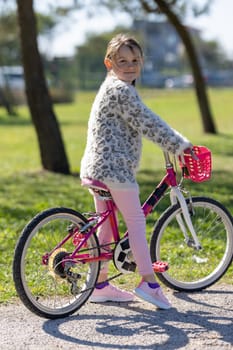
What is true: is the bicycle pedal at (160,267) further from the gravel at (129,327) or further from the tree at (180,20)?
the tree at (180,20)

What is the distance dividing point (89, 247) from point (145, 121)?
92cm

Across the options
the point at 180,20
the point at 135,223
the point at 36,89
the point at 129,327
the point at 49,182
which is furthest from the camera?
the point at 180,20

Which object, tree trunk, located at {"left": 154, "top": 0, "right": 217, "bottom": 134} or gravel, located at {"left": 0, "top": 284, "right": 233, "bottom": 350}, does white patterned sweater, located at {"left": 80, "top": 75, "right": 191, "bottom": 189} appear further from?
tree trunk, located at {"left": 154, "top": 0, "right": 217, "bottom": 134}

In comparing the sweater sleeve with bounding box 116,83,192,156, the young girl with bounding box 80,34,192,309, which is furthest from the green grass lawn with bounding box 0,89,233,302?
the sweater sleeve with bounding box 116,83,192,156

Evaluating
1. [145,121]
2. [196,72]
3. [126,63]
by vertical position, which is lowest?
[196,72]

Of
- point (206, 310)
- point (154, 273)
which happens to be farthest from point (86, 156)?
point (206, 310)

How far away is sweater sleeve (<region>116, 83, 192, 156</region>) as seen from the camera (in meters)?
5.01

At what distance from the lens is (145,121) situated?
5.02 metres

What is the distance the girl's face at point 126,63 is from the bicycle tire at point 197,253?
102 centimetres

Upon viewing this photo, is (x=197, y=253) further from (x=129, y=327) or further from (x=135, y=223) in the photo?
(x=129, y=327)

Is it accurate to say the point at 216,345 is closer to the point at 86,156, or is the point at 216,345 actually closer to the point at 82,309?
the point at 82,309

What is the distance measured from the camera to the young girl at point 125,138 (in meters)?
5.02

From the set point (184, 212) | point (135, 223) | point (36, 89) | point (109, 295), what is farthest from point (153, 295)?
point (36, 89)

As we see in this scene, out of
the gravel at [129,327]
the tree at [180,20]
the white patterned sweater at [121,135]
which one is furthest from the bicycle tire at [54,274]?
the tree at [180,20]
